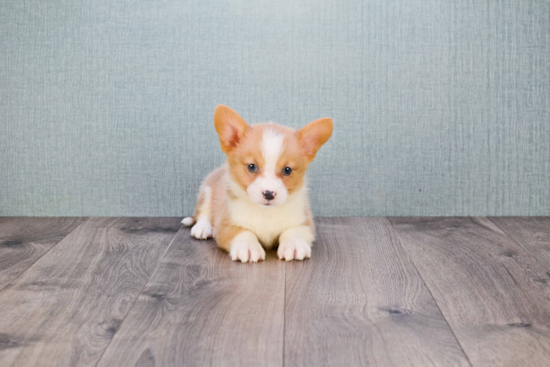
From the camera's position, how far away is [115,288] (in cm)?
137

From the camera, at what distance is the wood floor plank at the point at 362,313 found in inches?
39.9

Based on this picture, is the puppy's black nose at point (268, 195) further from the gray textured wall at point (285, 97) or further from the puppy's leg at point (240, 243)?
the gray textured wall at point (285, 97)

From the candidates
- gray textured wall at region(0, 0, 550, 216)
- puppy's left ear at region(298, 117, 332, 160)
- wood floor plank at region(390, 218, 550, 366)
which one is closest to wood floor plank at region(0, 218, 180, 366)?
gray textured wall at region(0, 0, 550, 216)

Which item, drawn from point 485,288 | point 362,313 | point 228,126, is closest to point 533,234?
point 485,288

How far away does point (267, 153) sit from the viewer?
5.10ft

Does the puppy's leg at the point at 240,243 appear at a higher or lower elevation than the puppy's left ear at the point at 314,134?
lower

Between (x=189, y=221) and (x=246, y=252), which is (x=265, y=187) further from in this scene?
(x=189, y=221)

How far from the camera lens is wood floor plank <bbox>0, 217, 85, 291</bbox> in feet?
5.03

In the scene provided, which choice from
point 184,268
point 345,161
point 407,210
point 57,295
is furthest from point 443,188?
point 57,295

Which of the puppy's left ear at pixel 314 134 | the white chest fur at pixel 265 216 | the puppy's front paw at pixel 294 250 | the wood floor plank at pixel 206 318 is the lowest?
the wood floor plank at pixel 206 318

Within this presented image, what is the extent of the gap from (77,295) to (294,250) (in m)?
0.63

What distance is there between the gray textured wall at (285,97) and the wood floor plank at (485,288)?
0.29 m

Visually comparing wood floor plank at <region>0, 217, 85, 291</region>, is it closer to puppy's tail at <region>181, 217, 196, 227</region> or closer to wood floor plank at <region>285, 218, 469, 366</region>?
puppy's tail at <region>181, 217, 196, 227</region>

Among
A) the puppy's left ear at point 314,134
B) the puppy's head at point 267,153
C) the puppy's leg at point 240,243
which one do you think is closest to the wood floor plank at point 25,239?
the puppy's leg at point 240,243
